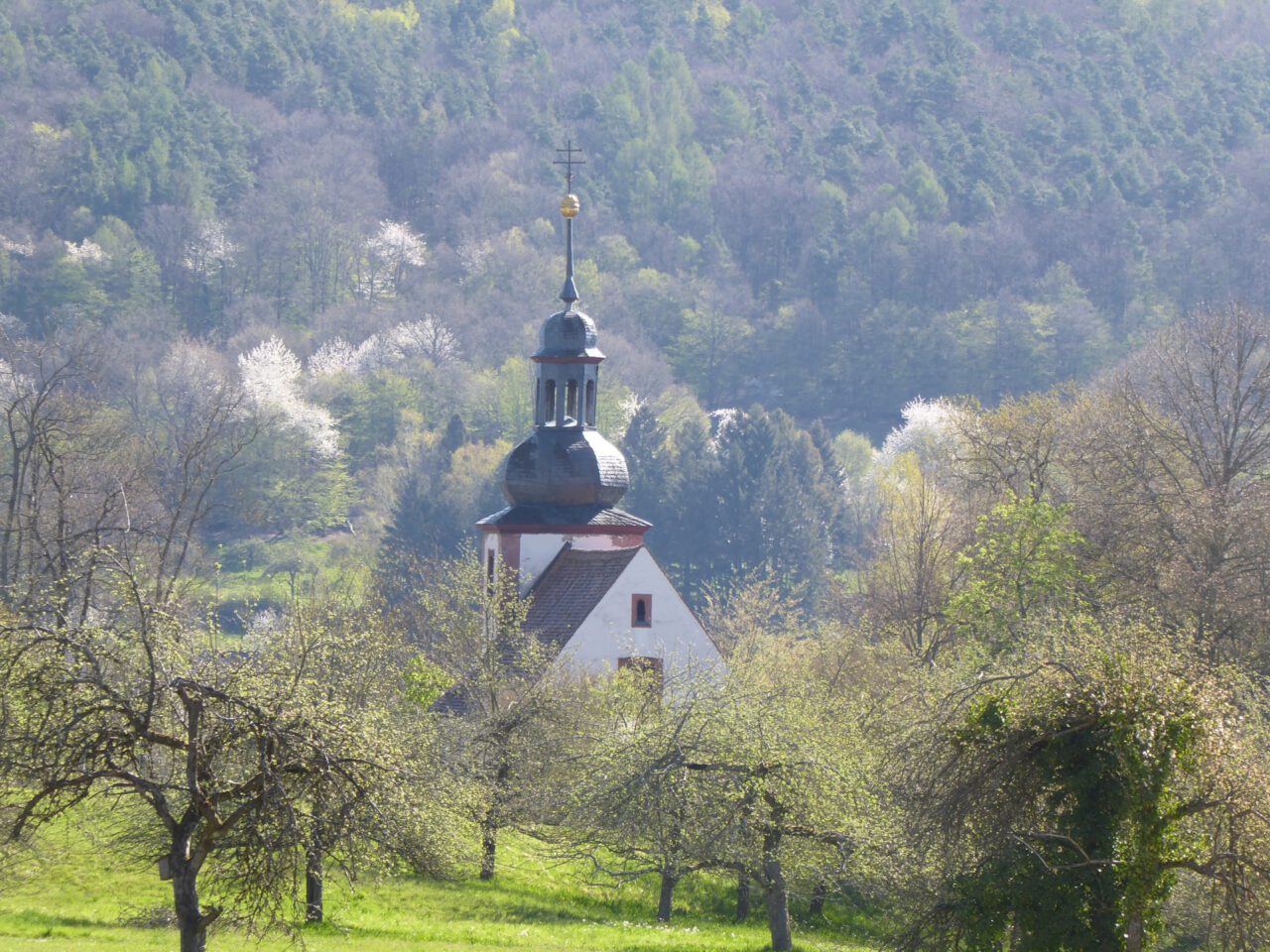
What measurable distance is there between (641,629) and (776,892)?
18634mm

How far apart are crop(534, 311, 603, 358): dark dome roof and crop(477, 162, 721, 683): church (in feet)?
0.07

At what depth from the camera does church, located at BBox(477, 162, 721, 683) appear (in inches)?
1973

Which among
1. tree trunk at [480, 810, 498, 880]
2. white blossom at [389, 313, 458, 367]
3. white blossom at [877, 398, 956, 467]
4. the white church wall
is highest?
white blossom at [389, 313, 458, 367]

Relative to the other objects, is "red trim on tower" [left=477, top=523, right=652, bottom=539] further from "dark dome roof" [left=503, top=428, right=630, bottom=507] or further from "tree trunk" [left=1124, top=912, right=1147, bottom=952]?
"tree trunk" [left=1124, top=912, right=1147, bottom=952]

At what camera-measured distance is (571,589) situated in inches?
2013

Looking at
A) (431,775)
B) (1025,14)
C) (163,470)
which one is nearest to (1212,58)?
(1025,14)

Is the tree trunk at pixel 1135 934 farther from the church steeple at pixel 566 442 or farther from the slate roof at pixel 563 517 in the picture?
the church steeple at pixel 566 442

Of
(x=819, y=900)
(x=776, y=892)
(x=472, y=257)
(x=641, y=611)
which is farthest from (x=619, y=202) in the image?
(x=776, y=892)

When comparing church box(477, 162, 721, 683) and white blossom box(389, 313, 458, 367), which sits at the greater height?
white blossom box(389, 313, 458, 367)

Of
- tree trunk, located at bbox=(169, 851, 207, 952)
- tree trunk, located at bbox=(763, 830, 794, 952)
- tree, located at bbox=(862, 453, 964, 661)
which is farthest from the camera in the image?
tree, located at bbox=(862, 453, 964, 661)

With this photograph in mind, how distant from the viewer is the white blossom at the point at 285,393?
377 ft

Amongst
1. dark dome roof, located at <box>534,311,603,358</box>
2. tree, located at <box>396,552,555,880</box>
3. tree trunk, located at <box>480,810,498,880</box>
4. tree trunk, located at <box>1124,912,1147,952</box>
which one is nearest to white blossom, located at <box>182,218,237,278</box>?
dark dome roof, located at <box>534,311,603,358</box>

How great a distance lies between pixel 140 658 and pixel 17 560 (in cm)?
2654

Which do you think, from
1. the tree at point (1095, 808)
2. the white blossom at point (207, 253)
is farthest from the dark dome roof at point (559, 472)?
the white blossom at point (207, 253)
